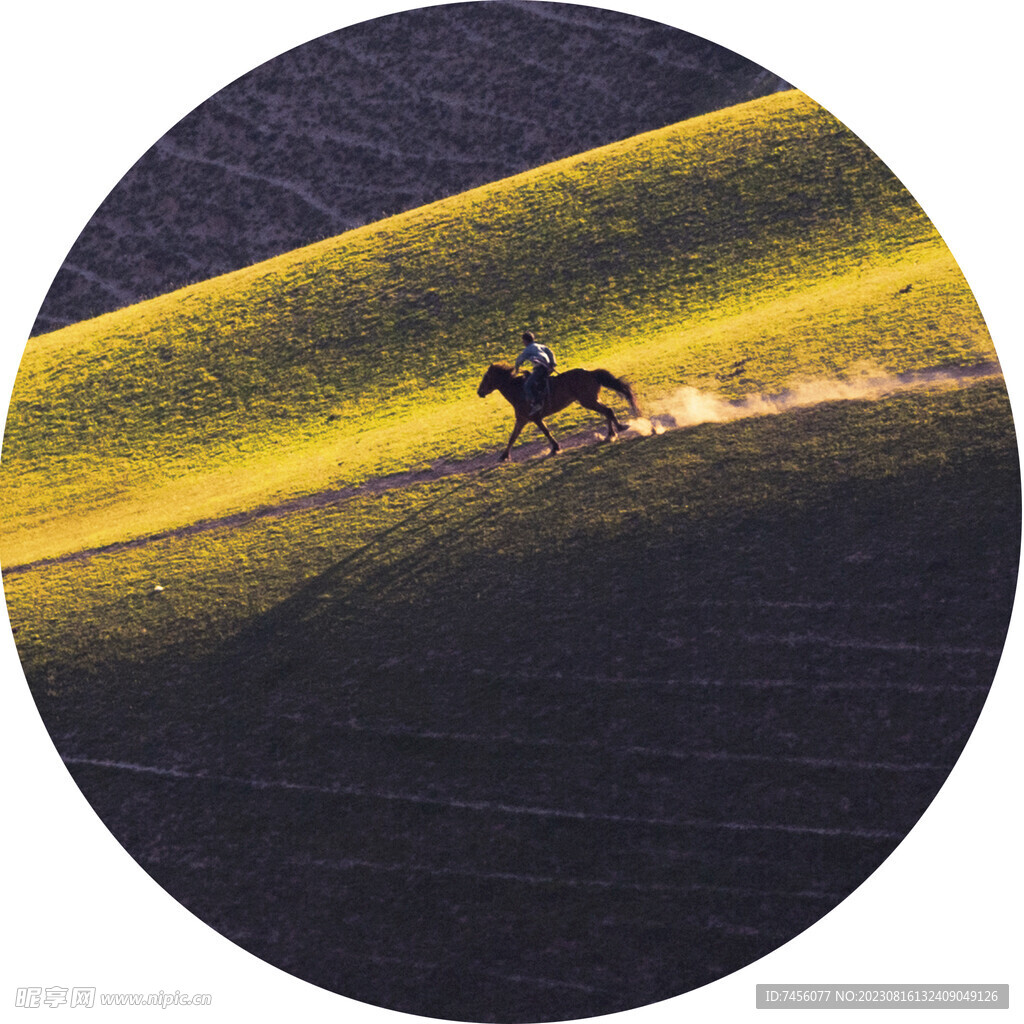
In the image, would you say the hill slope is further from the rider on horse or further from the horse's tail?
the horse's tail

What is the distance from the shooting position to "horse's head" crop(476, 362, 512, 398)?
3048 centimetres

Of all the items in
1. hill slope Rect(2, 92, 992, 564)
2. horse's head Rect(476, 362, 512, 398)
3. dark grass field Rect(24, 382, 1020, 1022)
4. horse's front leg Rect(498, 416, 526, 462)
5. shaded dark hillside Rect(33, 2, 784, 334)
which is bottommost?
dark grass field Rect(24, 382, 1020, 1022)

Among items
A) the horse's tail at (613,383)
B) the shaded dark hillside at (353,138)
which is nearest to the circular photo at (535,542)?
the horse's tail at (613,383)

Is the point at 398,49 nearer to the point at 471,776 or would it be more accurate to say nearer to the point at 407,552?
the point at 407,552

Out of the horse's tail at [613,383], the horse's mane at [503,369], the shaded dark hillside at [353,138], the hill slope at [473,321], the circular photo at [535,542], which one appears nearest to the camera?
the circular photo at [535,542]

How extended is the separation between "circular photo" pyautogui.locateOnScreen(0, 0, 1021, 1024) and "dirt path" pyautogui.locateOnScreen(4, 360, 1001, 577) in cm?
12

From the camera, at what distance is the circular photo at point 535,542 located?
2589cm

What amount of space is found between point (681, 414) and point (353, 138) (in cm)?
1854

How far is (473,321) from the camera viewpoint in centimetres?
3625

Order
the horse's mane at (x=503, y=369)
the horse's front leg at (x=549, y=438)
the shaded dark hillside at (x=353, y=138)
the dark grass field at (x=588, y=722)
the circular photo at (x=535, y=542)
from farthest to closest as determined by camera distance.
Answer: the shaded dark hillside at (x=353, y=138) → the horse's front leg at (x=549, y=438) → the horse's mane at (x=503, y=369) → the circular photo at (x=535, y=542) → the dark grass field at (x=588, y=722)

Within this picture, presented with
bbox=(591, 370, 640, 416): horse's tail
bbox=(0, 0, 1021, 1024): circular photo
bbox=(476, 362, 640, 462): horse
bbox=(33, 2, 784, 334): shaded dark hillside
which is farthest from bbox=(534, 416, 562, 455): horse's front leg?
bbox=(33, 2, 784, 334): shaded dark hillside

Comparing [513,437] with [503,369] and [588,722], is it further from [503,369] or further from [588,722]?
[588,722]

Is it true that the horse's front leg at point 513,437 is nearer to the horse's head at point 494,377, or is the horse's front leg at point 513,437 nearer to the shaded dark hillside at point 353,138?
the horse's head at point 494,377

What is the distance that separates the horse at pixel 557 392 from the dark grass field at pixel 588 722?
5.49 ft
